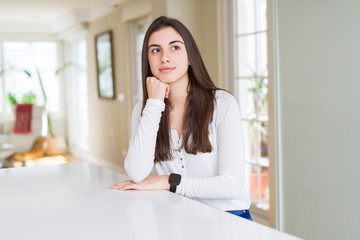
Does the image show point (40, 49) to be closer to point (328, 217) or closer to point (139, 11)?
point (139, 11)

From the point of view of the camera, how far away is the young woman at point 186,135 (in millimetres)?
1421

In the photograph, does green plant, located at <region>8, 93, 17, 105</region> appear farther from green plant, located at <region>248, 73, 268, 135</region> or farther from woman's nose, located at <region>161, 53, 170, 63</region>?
woman's nose, located at <region>161, 53, 170, 63</region>

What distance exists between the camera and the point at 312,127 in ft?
9.22

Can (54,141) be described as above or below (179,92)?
below

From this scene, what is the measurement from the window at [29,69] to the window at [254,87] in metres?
5.37

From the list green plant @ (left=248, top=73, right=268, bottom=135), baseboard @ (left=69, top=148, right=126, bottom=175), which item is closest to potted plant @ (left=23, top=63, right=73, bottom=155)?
baseboard @ (left=69, top=148, right=126, bottom=175)

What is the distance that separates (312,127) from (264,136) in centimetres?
76

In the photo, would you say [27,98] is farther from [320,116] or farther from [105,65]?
[320,116]

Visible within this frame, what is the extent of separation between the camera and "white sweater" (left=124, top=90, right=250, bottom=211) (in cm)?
142

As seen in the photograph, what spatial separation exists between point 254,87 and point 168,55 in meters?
2.23

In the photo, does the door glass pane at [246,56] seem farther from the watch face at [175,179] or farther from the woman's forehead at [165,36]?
the watch face at [175,179]

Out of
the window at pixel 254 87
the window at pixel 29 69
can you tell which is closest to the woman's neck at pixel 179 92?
the window at pixel 254 87

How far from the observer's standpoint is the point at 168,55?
1482mm

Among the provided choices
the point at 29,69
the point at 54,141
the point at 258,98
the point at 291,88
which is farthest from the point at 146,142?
the point at 29,69
